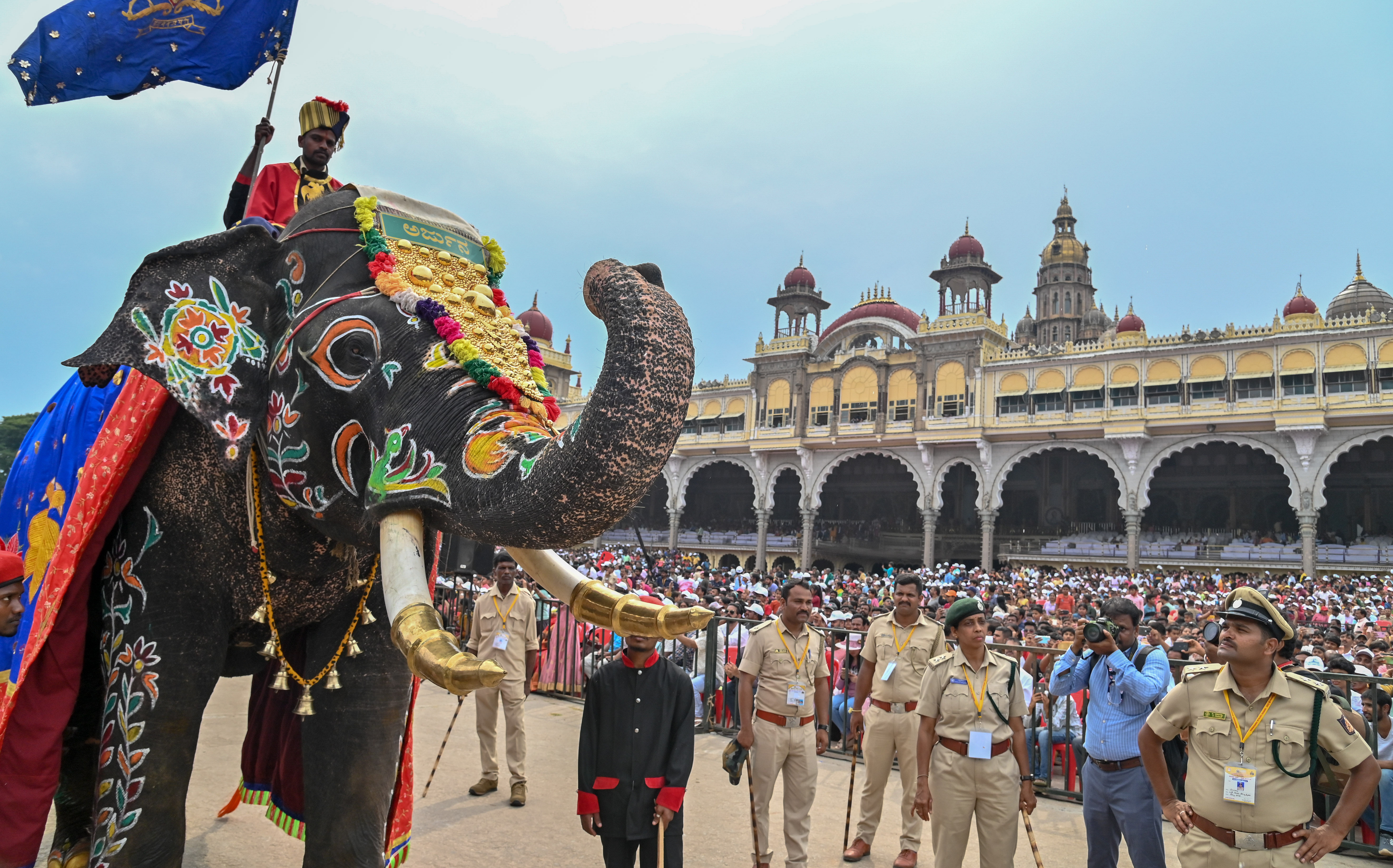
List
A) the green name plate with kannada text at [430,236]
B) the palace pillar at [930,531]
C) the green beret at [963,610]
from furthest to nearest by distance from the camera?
1. the palace pillar at [930,531]
2. the green beret at [963,610]
3. the green name plate with kannada text at [430,236]

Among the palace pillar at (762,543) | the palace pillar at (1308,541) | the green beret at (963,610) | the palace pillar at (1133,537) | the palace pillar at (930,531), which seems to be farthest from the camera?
the palace pillar at (762,543)

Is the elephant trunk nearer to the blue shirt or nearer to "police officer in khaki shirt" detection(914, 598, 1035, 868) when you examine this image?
"police officer in khaki shirt" detection(914, 598, 1035, 868)

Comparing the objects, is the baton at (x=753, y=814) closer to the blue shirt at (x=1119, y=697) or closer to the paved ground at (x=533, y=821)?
the paved ground at (x=533, y=821)

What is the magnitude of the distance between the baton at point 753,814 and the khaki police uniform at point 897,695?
2.68ft

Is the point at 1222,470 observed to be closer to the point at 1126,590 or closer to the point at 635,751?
the point at 1126,590

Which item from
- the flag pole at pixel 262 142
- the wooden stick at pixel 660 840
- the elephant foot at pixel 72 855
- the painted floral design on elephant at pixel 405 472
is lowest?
the wooden stick at pixel 660 840

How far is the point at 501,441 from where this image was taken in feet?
5.10

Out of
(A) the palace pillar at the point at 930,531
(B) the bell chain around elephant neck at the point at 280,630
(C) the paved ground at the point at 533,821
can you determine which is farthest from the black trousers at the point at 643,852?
(A) the palace pillar at the point at 930,531

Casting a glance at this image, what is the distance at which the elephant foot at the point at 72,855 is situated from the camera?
2.23 meters

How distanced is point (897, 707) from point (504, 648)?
2672 millimetres

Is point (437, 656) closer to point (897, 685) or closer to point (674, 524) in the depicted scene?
point (897, 685)

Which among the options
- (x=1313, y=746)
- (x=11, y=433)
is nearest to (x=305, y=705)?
(x=1313, y=746)

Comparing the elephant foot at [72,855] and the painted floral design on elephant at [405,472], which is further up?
the painted floral design on elephant at [405,472]

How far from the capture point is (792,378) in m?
31.2
